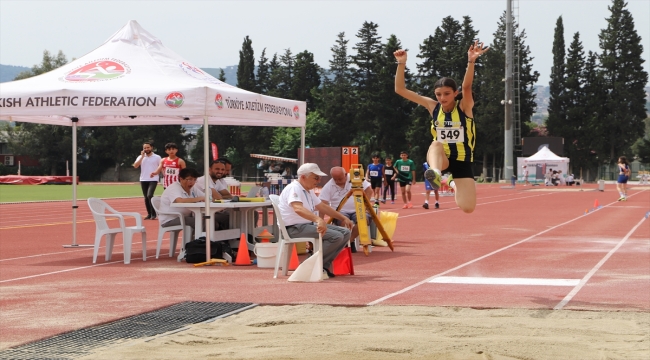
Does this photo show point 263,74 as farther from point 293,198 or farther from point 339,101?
point 293,198

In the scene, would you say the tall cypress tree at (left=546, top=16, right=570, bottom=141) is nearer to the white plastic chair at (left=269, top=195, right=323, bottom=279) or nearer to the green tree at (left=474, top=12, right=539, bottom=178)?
the green tree at (left=474, top=12, right=539, bottom=178)

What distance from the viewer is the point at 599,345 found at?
661cm

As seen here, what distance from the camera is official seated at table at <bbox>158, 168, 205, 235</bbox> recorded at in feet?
41.2

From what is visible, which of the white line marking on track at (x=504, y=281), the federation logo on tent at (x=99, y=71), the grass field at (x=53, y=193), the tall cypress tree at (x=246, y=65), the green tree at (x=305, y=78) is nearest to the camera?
the white line marking on track at (x=504, y=281)

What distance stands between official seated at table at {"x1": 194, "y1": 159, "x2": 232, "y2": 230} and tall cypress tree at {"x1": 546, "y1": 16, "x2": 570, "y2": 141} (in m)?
70.9

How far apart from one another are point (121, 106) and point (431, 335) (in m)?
6.25

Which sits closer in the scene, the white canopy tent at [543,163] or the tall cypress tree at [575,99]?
the white canopy tent at [543,163]

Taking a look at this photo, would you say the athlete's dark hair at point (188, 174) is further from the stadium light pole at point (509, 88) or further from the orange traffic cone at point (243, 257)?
the stadium light pole at point (509, 88)

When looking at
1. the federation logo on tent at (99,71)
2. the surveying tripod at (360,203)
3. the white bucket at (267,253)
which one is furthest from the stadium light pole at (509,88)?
the white bucket at (267,253)

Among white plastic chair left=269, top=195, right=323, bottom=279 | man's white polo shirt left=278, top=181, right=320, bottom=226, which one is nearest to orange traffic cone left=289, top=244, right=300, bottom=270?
white plastic chair left=269, top=195, right=323, bottom=279

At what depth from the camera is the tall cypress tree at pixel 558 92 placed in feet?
266

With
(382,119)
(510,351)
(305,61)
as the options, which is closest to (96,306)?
(510,351)

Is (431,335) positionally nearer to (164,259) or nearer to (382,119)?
(164,259)

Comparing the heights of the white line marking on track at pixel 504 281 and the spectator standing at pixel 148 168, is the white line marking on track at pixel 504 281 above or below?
below
